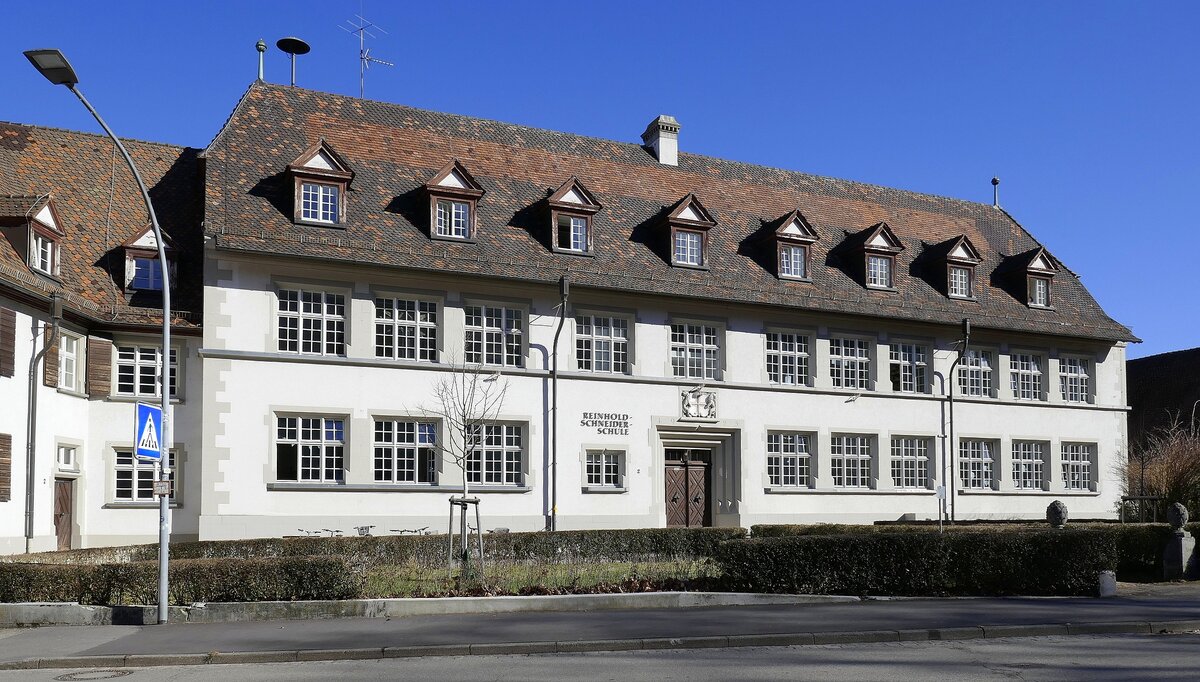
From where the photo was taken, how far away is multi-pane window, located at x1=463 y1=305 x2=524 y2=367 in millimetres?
30750

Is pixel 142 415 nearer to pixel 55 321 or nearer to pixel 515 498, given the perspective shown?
pixel 55 321

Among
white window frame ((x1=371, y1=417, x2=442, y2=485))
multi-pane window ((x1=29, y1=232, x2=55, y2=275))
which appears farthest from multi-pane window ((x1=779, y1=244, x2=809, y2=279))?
multi-pane window ((x1=29, y1=232, x2=55, y2=275))

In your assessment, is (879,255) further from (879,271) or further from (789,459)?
(789,459)

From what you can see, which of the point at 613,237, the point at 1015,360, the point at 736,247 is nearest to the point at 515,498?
the point at 613,237

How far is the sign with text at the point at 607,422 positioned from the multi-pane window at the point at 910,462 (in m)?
9.62

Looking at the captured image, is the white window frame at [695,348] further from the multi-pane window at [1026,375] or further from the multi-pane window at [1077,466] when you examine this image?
the multi-pane window at [1077,466]

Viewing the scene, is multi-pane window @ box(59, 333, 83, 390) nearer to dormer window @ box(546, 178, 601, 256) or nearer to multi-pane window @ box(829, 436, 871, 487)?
dormer window @ box(546, 178, 601, 256)

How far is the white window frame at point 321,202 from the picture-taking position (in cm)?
2958

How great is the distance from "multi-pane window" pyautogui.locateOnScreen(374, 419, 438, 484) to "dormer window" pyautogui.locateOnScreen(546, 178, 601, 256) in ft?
21.0

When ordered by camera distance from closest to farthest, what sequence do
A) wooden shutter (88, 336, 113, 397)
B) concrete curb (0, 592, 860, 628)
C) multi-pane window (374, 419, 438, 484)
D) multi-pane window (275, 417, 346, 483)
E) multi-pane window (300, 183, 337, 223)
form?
concrete curb (0, 592, 860, 628)
wooden shutter (88, 336, 113, 397)
multi-pane window (275, 417, 346, 483)
multi-pane window (374, 419, 438, 484)
multi-pane window (300, 183, 337, 223)

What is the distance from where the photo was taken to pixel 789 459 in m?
34.9

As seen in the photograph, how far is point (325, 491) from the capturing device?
1126 inches

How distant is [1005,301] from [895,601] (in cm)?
2289

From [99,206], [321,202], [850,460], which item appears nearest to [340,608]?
[321,202]
